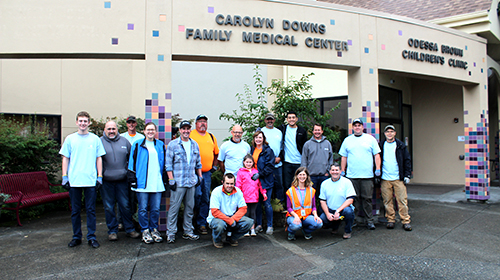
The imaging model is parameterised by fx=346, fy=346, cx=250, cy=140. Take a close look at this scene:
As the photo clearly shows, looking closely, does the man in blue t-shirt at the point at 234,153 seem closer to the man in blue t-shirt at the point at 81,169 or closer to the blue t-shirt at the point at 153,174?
the blue t-shirt at the point at 153,174

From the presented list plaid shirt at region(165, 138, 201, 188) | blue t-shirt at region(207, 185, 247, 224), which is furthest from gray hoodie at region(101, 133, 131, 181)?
blue t-shirt at region(207, 185, 247, 224)

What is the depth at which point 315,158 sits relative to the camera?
592 centimetres

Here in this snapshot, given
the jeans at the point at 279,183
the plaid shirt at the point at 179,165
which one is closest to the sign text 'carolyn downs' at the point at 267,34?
the plaid shirt at the point at 179,165

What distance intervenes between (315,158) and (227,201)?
1815 mm

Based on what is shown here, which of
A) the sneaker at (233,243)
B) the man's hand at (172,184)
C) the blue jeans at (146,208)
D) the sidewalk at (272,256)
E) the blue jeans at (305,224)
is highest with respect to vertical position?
the man's hand at (172,184)

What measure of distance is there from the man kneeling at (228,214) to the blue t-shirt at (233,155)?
2.08 feet

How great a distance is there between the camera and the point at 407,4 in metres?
11.4

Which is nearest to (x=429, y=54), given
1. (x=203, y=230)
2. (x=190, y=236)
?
(x=203, y=230)

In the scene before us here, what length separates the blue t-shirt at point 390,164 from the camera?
6.06 metres

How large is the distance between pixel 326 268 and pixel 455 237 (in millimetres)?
2703

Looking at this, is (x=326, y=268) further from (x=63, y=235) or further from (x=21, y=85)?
(x=21, y=85)

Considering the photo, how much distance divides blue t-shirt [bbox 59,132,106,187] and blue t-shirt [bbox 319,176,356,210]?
137 inches

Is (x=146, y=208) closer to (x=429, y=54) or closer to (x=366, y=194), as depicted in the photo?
(x=366, y=194)

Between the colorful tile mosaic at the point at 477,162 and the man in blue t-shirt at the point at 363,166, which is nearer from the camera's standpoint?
the man in blue t-shirt at the point at 363,166
